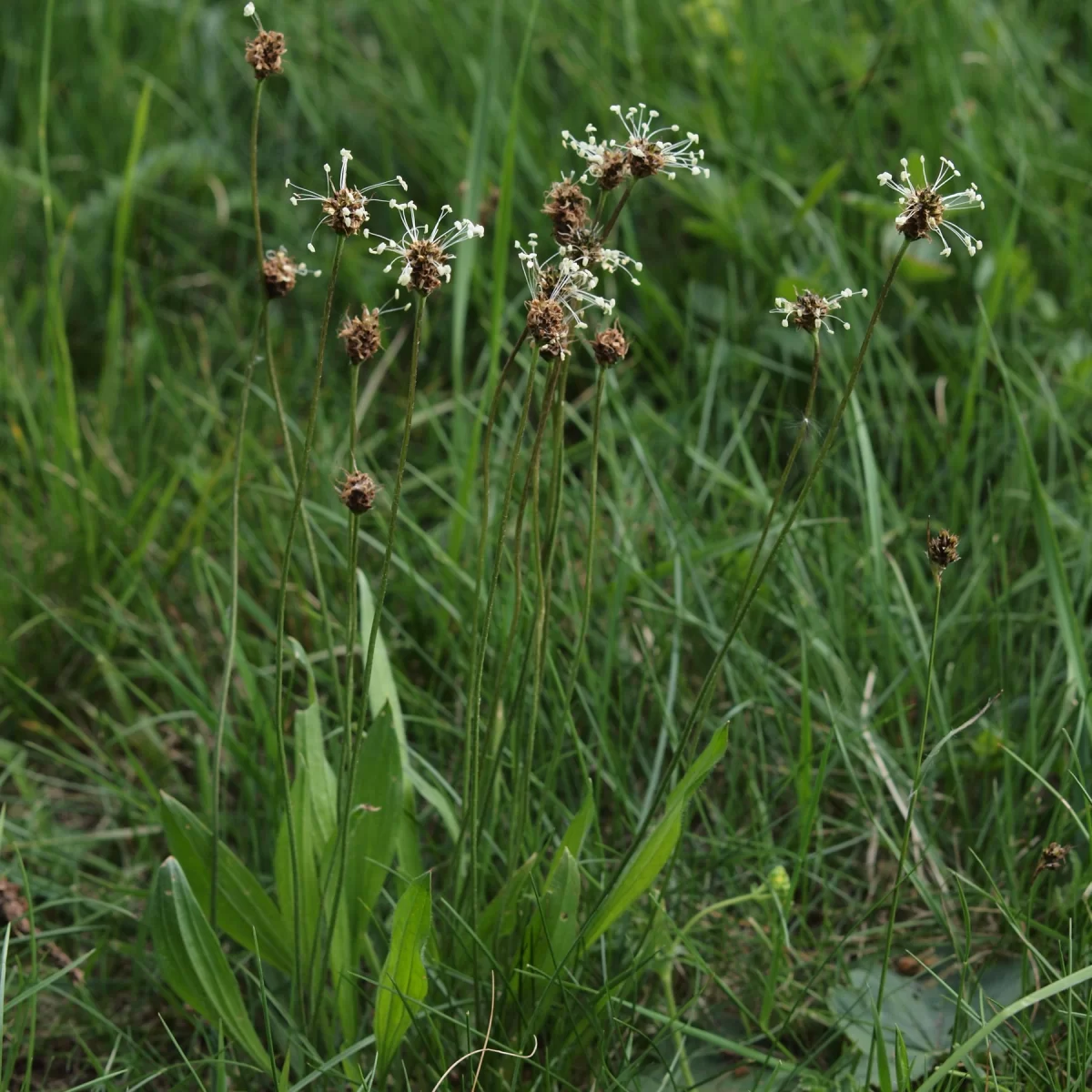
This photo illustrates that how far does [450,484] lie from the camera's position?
246 centimetres

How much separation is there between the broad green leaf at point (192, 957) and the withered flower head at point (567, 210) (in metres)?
0.79

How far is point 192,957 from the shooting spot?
1.42 m

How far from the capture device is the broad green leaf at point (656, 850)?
4.41 ft

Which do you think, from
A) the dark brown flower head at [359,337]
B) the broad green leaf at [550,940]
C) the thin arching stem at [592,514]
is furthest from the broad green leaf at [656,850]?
the dark brown flower head at [359,337]

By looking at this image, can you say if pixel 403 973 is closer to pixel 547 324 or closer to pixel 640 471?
pixel 547 324

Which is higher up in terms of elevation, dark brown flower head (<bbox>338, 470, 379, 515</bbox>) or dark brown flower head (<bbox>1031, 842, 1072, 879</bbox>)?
dark brown flower head (<bbox>338, 470, 379, 515</bbox>)

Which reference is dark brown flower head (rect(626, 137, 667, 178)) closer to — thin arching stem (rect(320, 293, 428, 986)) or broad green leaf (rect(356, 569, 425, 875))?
thin arching stem (rect(320, 293, 428, 986))

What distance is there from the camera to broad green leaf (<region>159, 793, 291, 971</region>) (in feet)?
4.88

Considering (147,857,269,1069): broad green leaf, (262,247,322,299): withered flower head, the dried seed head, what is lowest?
(147,857,269,1069): broad green leaf

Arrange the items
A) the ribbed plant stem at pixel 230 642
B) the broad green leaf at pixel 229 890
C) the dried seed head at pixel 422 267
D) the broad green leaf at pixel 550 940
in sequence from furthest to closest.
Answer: the broad green leaf at pixel 229 890 < the broad green leaf at pixel 550 940 < the ribbed plant stem at pixel 230 642 < the dried seed head at pixel 422 267

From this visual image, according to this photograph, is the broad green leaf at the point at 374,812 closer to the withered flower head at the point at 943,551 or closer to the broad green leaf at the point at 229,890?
the broad green leaf at the point at 229,890

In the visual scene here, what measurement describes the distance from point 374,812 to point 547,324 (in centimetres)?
68

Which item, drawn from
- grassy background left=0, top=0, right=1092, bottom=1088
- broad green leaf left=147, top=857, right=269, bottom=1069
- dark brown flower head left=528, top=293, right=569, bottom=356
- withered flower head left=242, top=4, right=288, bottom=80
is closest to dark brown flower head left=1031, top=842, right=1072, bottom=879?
grassy background left=0, top=0, right=1092, bottom=1088

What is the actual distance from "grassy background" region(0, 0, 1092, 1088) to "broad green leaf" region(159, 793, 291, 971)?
6.1 inches
